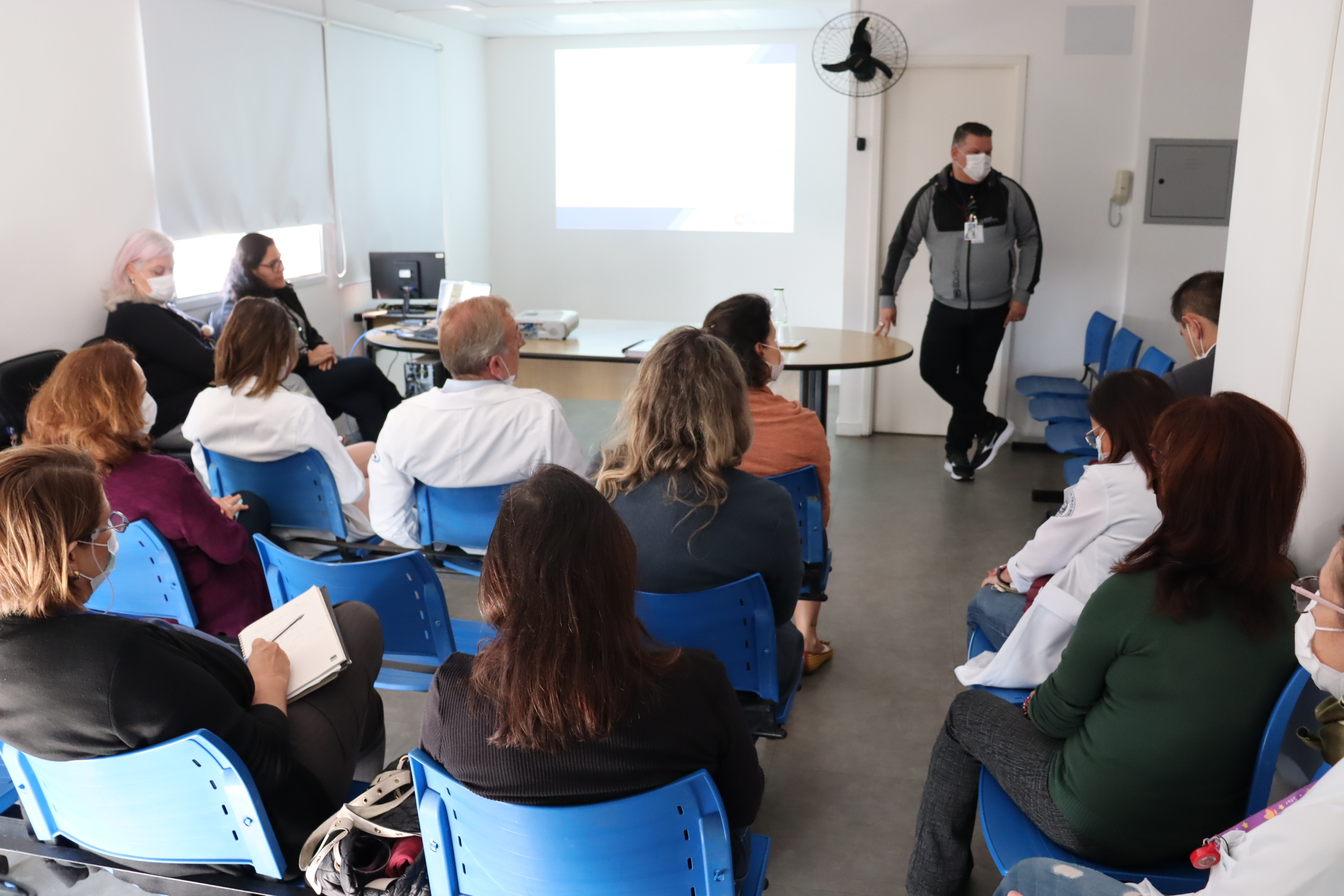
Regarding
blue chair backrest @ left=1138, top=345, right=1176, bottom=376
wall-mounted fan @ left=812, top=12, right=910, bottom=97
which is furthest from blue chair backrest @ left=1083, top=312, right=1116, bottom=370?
wall-mounted fan @ left=812, top=12, right=910, bottom=97

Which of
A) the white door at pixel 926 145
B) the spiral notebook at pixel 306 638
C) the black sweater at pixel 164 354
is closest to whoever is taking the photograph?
the spiral notebook at pixel 306 638

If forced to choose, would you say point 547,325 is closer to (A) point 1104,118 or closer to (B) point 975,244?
(B) point 975,244

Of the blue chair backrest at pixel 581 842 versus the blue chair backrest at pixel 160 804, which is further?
the blue chair backrest at pixel 160 804

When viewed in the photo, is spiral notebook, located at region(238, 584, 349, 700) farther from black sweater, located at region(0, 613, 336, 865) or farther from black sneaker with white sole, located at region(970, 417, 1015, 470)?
black sneaker with white sole, located at region(970, 417, 1015, 470)

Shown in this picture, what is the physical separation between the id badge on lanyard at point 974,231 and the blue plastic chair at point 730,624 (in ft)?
12.1

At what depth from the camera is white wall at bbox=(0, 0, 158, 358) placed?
416cm

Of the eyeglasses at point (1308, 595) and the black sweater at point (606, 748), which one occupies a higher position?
the eyeglasses at point (1308, 595)

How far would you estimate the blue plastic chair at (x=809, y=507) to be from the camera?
2783 millimetres

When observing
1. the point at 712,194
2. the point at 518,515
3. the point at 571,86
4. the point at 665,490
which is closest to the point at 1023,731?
the point at 665,490

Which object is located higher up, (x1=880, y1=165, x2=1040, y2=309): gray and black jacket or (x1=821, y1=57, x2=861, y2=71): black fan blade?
(x1=821, y1=57, x2=861, y2=71): black fan blade

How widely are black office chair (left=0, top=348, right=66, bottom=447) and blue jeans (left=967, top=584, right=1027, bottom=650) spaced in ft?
11.3

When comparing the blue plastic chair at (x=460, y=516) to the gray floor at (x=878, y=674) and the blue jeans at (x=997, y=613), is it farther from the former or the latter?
the blue jeans at (x=997, y=613)

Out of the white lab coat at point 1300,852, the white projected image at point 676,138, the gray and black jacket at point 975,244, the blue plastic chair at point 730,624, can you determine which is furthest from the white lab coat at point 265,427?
the white projected image at point 676,138

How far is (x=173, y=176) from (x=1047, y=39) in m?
4.57
